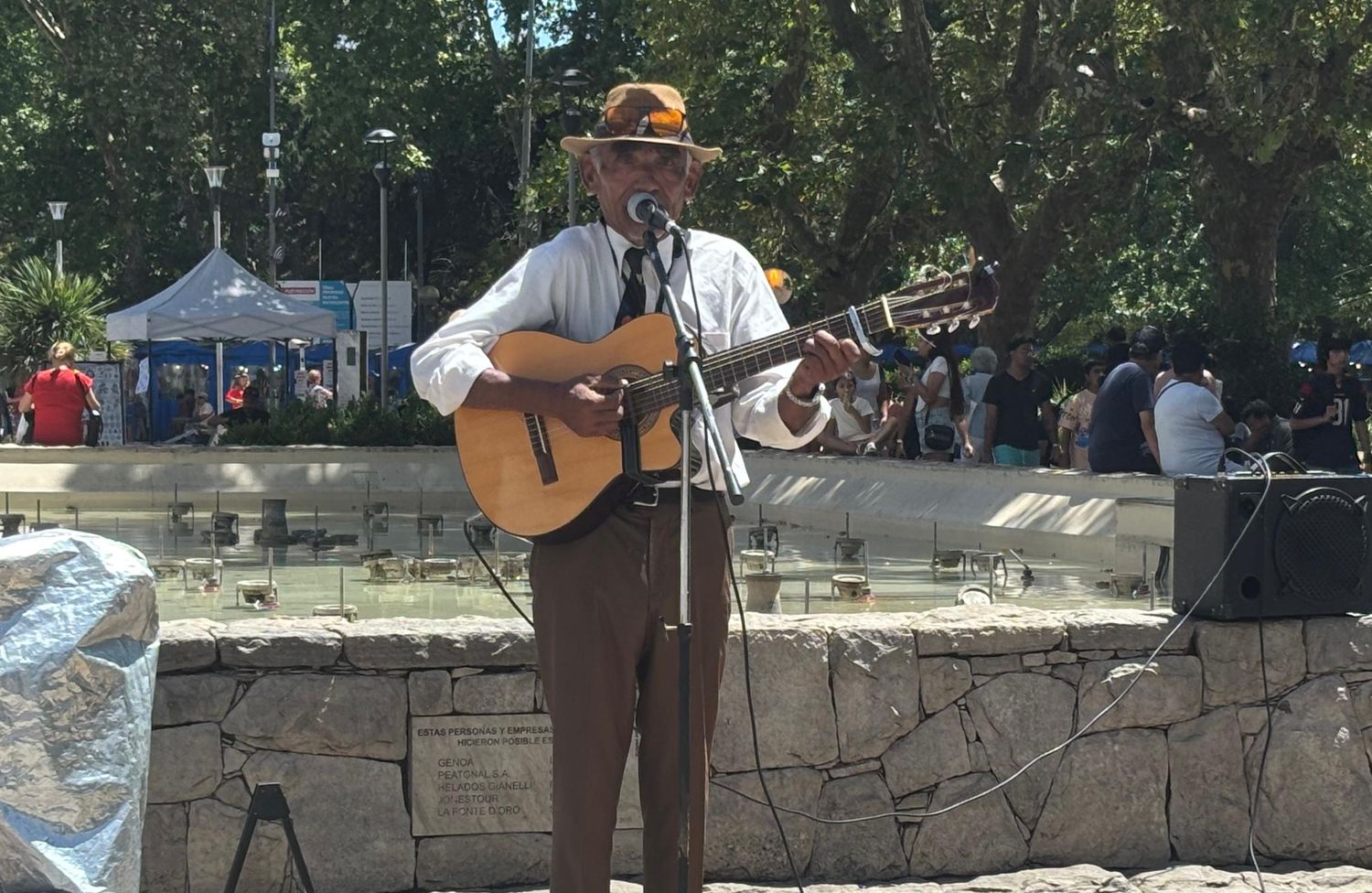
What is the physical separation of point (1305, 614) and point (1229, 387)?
1223 centimetres

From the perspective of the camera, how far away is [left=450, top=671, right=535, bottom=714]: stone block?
5.34 m

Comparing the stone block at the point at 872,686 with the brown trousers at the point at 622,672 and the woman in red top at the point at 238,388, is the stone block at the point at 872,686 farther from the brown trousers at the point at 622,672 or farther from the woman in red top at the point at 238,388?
the woman in red top at the point at 238,388

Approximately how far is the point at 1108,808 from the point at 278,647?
8.07ft

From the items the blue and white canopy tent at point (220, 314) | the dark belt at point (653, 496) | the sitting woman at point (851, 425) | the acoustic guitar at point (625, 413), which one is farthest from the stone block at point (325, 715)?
the blue and white canopy tent at point (220, 314)

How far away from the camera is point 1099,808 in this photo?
18.6 ft

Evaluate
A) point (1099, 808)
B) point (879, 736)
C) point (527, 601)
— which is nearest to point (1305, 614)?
point (1099, 808)

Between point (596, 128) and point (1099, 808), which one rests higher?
point (596, 128)

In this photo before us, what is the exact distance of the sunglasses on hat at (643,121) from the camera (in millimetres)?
4195

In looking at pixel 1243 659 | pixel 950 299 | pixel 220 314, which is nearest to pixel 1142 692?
pixel 1243 659

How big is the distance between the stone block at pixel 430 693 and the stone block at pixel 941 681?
1375 mm

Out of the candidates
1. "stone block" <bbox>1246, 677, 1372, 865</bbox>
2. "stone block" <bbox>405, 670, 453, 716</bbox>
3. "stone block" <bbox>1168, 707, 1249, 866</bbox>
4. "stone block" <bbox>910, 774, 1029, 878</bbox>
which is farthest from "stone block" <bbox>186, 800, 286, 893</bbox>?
"stone block" <bbox>1246, 677, 1372, 865</bbox>

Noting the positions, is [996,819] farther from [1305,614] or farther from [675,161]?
[675,161]

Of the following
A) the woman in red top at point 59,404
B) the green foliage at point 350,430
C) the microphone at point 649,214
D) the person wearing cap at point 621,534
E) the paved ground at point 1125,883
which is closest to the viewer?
the microphone at point 649,214

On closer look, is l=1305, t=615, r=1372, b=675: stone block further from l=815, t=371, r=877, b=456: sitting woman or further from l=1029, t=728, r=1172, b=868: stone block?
l=815, t=371, r=877, b=456: sitting woman
